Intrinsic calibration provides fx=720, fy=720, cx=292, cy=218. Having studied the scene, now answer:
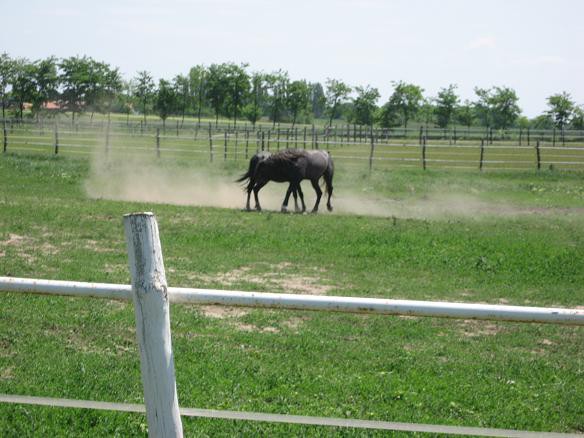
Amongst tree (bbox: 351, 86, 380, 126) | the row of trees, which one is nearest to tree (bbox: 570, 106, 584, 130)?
the row of trees

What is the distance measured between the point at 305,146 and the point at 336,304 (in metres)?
37.6

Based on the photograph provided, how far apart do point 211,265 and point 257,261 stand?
0.82 m

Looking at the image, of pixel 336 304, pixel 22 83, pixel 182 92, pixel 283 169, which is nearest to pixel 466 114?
pixel 182 92

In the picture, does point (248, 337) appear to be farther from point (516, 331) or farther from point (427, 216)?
point (427, 216)

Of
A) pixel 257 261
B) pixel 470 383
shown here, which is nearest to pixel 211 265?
pixel 257 261

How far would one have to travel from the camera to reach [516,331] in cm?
762

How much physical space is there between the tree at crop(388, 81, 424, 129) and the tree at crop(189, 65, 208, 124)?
775 inches

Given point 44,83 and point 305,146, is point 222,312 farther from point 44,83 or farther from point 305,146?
point 44,83

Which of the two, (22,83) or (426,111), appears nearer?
(22,83)

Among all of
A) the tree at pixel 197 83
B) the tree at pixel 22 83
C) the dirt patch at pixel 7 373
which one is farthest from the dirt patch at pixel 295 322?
the tree at pixel 197 83

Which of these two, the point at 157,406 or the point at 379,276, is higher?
the point at 157,406

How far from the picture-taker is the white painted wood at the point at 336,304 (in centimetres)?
274

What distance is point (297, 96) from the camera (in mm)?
70375

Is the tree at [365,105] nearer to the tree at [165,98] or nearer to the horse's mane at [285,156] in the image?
the tree at [165,98]
